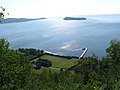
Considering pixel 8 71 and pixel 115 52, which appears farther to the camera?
pixel 115 52

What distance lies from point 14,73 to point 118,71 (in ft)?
60.9

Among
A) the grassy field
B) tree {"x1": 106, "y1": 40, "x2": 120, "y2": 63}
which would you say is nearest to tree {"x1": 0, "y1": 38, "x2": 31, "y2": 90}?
tree {"x1": 106, "y1": 40, "x2": 120, "y2": 63}

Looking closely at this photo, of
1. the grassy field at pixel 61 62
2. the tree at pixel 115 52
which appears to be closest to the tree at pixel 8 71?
the tree at pixel 115 52

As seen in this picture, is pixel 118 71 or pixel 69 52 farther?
pixel 69 52

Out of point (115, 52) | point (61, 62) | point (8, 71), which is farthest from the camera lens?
point (61, 62)

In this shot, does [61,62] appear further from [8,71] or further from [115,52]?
[8,71]

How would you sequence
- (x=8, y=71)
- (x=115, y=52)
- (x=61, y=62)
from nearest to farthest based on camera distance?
(x=8, y=71)
(x=115, y=52)
(x=61, y=62)

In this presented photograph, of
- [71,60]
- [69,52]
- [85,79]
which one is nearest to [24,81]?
[85,79]

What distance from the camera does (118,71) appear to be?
30516mm

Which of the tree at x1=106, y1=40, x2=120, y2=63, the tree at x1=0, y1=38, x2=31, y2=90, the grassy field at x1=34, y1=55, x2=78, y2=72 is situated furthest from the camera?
the grassy field at x1=34, y1=55, x2=78, y2=72

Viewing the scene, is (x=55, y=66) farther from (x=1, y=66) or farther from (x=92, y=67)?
(x=1, y=66)

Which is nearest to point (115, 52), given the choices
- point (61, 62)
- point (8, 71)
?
point (8, 71)

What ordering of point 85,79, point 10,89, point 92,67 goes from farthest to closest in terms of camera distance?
point 92,67 < point 85,79 < point 10,89

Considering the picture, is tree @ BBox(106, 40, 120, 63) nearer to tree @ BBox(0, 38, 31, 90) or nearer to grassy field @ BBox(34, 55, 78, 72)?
tree @ BBox(0, 38, 31, 90)
